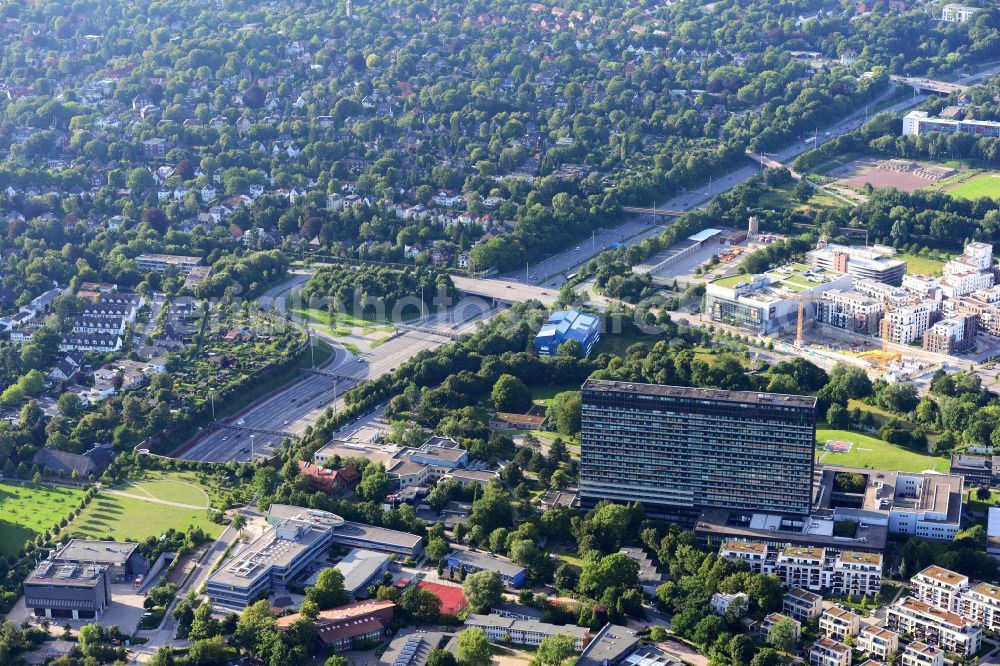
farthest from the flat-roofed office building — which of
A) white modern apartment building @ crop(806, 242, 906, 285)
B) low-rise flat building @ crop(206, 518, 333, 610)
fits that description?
white modern apartment building @ crop(806, 242, 906, 285)

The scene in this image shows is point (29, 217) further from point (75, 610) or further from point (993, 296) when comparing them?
point (993, 296)

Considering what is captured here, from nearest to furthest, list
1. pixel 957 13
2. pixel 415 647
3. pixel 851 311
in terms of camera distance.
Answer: pixel 415 647
pixel 851 311
pixel 957 13

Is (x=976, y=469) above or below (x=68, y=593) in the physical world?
below

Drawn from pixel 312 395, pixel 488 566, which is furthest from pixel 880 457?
pixel 312 395

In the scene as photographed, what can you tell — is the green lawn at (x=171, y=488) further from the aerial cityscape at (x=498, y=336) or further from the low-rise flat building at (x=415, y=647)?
the low-rise flat building at (x=415, y=647)

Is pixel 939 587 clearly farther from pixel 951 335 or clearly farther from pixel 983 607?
pixel 951 335

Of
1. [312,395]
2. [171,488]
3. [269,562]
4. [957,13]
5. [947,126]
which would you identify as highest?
[957,13]

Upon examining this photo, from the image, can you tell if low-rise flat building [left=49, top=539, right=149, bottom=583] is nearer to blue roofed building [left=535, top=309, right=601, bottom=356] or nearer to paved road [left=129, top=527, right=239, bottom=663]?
paved road [left=129, top=527, right=239, bottom=663]

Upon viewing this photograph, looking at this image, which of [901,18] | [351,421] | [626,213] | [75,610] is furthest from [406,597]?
[901,18]
